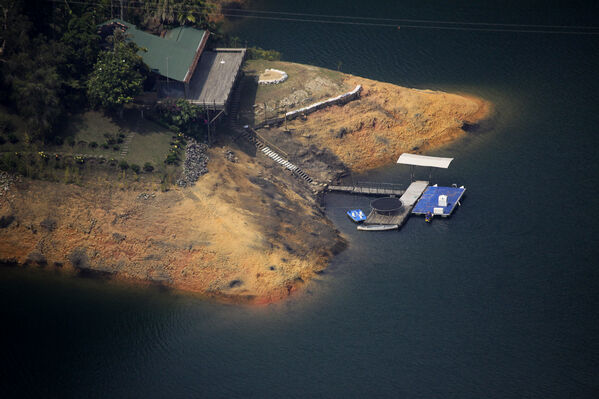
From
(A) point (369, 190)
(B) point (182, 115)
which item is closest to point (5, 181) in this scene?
(B) point (182, 115)

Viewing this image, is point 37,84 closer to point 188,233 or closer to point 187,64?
point 187,64

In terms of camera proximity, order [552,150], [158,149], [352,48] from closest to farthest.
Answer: [158,149] < [552,150] < [352,48]

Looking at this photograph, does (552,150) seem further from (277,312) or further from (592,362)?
(277,312)

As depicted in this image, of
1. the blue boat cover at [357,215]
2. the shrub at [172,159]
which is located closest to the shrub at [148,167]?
the shrub at [172,159]

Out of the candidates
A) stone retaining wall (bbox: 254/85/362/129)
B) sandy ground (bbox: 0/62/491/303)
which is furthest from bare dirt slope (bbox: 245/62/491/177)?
sandy ground (bbox: 0/62/491/303)

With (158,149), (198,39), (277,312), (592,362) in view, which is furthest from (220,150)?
(592,362)

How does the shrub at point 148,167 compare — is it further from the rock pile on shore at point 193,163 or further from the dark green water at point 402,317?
the dark green water at point 402,317

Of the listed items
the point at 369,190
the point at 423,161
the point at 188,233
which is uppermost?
the point at 423,161
